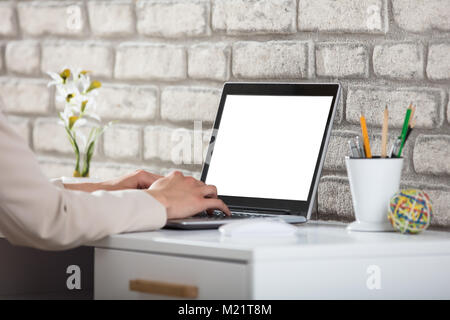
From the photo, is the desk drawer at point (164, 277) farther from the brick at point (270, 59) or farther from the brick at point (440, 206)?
the brick at point (270, 59)

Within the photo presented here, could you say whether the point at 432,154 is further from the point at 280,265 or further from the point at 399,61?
the point at 280,265

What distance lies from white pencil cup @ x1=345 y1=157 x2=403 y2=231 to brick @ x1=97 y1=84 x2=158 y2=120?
840 millimetres

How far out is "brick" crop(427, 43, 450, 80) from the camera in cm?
164

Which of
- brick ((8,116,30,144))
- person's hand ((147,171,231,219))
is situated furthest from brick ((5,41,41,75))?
person's hand ((147,171,231,219))

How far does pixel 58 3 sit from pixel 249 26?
28.7 inches

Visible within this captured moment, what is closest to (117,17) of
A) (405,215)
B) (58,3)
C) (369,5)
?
(58,3)

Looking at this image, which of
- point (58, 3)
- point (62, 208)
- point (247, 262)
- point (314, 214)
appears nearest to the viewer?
point (247, 262)

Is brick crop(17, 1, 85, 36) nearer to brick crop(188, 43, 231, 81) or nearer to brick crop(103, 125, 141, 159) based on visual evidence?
brick crop(103, 125, 141, 159)

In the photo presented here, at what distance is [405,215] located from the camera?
55.8 inches

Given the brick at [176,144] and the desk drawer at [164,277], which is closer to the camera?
the desk drawer at [164,277]

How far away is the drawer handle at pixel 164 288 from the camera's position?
4.16 ft

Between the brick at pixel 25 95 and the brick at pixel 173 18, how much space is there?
1.38ft


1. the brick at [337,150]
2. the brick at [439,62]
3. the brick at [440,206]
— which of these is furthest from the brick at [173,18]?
the brick at [440,206]
